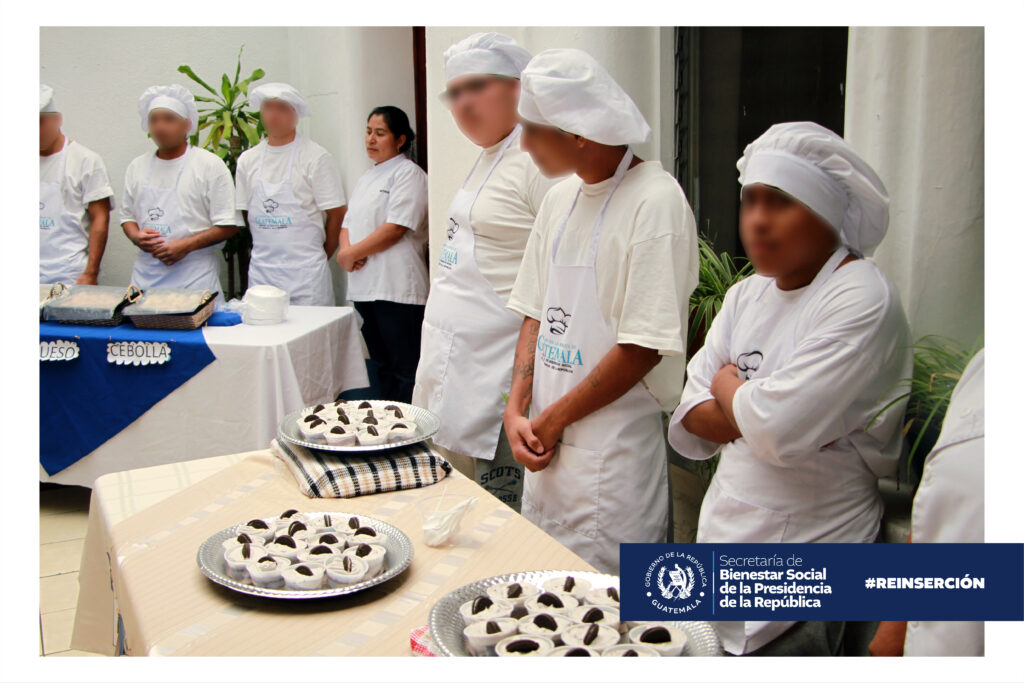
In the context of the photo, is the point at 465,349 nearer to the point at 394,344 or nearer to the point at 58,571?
the point at 58,571

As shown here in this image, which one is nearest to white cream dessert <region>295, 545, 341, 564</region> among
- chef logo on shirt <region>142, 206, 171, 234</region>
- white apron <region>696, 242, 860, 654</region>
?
white apron <region>696, 242, 860, 654</region>

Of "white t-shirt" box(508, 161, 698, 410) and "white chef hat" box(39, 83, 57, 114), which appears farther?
"white chef hat" box(39, 83, 57, 114)

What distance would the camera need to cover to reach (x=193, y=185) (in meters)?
3.49

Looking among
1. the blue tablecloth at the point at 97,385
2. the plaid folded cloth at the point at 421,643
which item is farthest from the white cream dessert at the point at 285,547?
the blue tablecloth at the point at 97,385

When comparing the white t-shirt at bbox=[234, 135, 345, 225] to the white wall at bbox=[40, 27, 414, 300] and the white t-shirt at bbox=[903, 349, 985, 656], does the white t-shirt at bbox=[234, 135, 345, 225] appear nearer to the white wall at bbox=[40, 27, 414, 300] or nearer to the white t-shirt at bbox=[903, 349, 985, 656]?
the white wall at bbox=[40, 27, 414, 300]

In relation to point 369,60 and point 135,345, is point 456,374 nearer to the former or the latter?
point 135,345

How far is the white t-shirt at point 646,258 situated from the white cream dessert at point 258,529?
67cm

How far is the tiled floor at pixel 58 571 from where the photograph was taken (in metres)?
1.37

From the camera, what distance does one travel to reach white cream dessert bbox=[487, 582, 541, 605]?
1109 mm

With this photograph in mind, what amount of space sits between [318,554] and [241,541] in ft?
0.41

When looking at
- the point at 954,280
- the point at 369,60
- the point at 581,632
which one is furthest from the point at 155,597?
the point at 369,60

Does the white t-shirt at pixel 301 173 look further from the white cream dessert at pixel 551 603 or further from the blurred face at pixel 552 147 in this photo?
the white cream dessert at pixel 551 603

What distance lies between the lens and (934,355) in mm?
1145

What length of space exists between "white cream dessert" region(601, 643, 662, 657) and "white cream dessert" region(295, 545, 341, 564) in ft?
1.36
